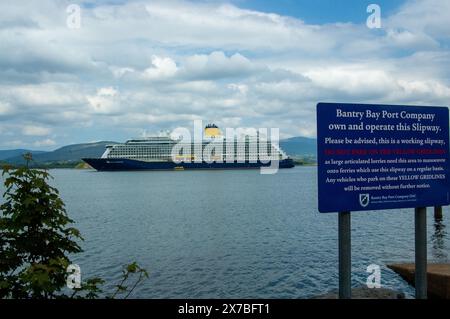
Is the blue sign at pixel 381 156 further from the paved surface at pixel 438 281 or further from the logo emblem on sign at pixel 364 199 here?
the paved surface at pixel 438 281

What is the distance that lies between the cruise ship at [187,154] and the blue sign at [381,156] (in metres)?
126

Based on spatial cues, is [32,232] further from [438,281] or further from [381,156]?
[438,281]

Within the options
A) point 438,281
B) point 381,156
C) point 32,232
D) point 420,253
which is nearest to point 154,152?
point 438,281

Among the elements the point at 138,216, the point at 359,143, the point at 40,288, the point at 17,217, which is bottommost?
the point at 138,216

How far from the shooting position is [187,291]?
14617 millimetres

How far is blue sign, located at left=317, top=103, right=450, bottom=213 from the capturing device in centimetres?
524

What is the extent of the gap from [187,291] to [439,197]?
1024 cm

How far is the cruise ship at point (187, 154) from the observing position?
132625 mm

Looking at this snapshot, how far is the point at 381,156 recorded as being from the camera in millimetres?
5531

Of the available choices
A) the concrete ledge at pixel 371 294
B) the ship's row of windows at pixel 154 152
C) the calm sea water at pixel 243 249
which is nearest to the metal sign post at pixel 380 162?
the concrete ledge at pixel 371 294
